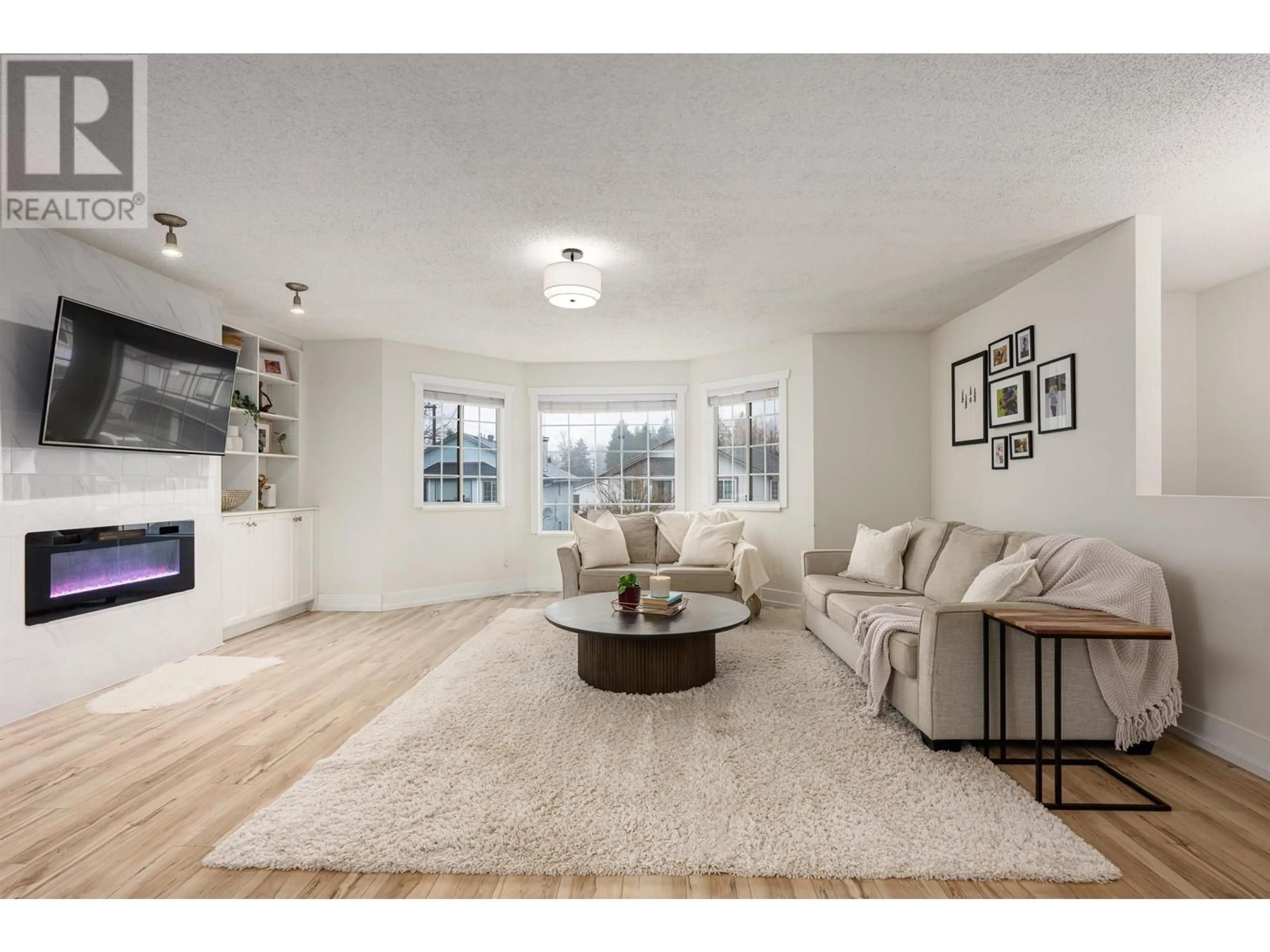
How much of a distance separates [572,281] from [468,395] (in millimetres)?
3118

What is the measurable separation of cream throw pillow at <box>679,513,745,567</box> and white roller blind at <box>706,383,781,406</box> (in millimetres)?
1253

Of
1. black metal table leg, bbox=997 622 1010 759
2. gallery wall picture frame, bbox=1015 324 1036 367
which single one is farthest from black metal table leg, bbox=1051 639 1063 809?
gallery wall picture frame, bbox=1015 324 1036 367

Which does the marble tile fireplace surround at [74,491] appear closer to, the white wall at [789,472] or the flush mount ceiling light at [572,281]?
the flush mount ceiling light at [572,281]

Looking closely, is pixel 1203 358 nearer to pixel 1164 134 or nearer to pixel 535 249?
pixel 1164 134

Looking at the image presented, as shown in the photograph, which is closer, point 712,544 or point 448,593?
point 712,544

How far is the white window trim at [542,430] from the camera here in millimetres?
6547

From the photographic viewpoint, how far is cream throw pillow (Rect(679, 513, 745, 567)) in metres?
5.28

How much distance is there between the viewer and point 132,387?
347 centimetres

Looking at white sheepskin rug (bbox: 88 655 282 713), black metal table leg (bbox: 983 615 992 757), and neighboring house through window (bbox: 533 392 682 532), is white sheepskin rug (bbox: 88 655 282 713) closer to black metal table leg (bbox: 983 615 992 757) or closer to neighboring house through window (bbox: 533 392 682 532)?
neighboring house through window (bbox: 533 392 682 532)

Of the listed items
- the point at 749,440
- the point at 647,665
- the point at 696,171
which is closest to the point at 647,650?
the point at 647,665

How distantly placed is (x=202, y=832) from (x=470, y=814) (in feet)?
2.83

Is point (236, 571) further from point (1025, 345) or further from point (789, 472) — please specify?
point (1025, 345)

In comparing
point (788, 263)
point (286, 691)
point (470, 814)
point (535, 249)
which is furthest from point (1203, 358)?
point (286, 691)

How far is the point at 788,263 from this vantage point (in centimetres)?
369
